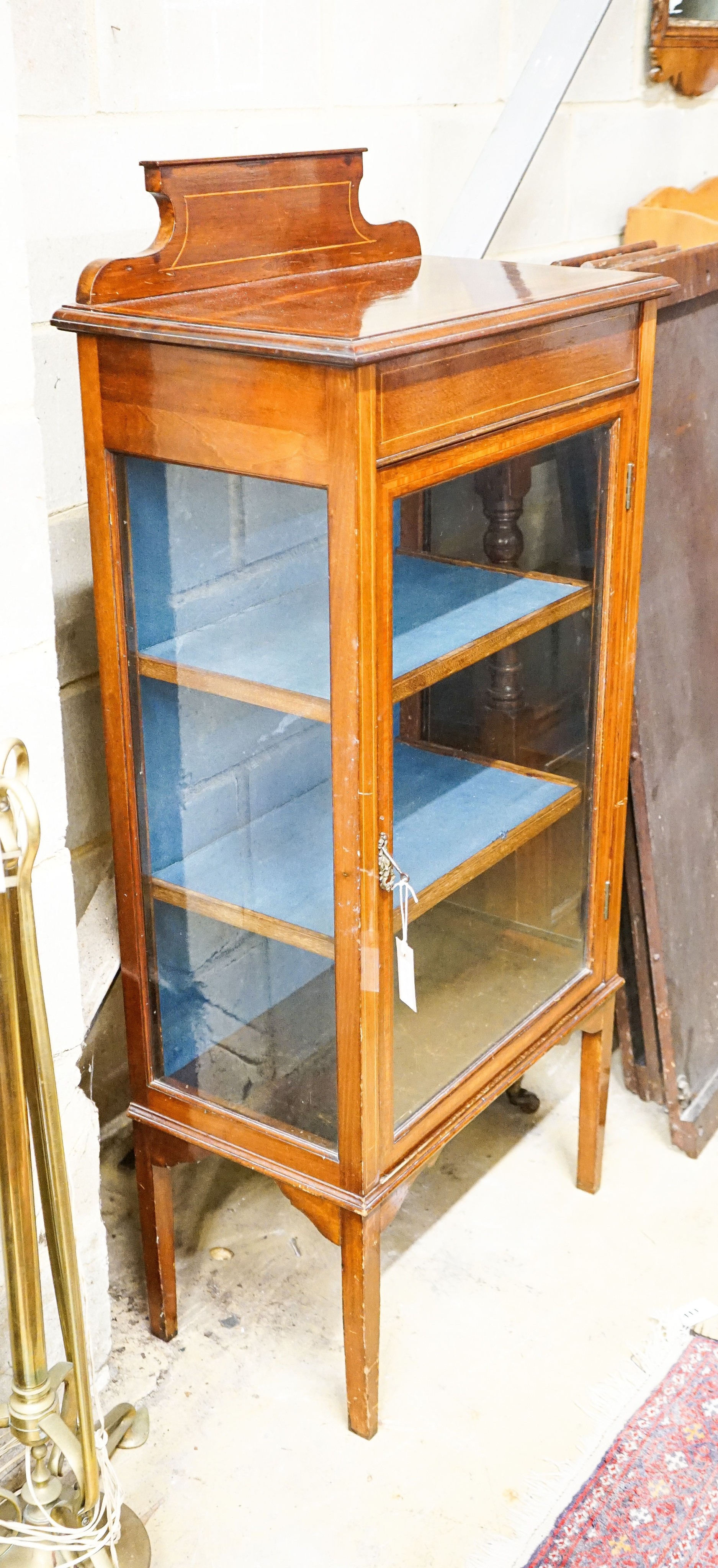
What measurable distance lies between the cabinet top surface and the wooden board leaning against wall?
51 cm

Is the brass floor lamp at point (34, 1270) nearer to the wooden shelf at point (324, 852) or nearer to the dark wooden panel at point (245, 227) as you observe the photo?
the wooden shelf at point (324, 852)

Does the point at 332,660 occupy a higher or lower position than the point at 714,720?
higher

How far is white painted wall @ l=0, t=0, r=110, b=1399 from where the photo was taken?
1390mm

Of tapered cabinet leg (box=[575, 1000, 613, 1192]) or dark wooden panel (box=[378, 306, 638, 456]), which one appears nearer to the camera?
dark wooden panel (box=[378, 306, 638, 456])

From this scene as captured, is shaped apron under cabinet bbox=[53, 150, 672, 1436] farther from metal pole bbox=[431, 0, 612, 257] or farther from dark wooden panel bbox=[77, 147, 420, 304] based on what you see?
metal pole bbox=[431, 0, 612, 257]

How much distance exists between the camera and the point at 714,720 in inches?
96.1

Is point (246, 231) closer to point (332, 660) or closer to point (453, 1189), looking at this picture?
point (332, 660)

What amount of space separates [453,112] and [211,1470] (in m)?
2.07

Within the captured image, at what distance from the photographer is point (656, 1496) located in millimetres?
1724

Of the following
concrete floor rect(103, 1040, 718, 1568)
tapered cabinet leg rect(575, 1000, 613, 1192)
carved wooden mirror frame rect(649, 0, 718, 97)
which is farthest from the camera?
carved wooden mirror frame rect(649, 0, 718, 97)

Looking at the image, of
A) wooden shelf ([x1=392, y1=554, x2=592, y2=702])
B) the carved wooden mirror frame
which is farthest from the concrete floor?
the carved wooden mirror frame

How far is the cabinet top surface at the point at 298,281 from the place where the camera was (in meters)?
1.36

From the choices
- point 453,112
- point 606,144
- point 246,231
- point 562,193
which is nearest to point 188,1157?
point 246,231

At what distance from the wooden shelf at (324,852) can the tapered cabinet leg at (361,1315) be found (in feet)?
1.17
